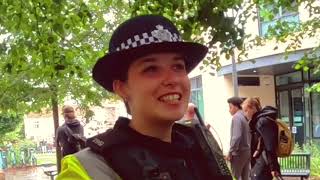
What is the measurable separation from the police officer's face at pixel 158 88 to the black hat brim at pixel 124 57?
0.02 meters

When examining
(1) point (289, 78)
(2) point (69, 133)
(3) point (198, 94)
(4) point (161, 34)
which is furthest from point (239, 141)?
(3) point (198, 94)

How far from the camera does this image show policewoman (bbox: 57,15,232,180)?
1.56 metres

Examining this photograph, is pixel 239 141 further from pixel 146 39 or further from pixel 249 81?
pixel 249 81

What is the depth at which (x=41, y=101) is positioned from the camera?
11.0m

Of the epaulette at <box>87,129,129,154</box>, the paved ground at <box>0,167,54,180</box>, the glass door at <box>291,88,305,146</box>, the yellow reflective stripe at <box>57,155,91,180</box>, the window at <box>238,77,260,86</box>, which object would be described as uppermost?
the window at <box>238,77,260,86</box>

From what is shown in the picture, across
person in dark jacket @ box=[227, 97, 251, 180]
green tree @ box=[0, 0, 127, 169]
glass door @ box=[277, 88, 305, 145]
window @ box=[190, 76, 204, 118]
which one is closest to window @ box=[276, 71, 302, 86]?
glass door @ box=[277, 88, 305, 145]

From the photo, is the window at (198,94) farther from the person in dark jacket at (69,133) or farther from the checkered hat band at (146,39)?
the checkered hat band at (146,39)

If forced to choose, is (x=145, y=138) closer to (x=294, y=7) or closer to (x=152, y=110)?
(x=152, y=110)

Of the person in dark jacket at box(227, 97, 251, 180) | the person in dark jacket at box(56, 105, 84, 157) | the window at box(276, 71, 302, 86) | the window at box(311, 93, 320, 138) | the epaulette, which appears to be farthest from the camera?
the window at box(276, 71, 302, 86)

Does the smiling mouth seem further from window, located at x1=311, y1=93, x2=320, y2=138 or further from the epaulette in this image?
window, located at x1=311, y1=93, x2=320, y2=138

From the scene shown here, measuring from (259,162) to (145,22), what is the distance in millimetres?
5425

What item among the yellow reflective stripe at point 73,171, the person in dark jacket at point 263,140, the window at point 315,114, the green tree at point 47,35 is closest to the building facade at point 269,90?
Answer: the window at point 315,114

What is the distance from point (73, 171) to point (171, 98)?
38 centimetres

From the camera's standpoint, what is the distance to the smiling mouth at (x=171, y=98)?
1.63 metres
